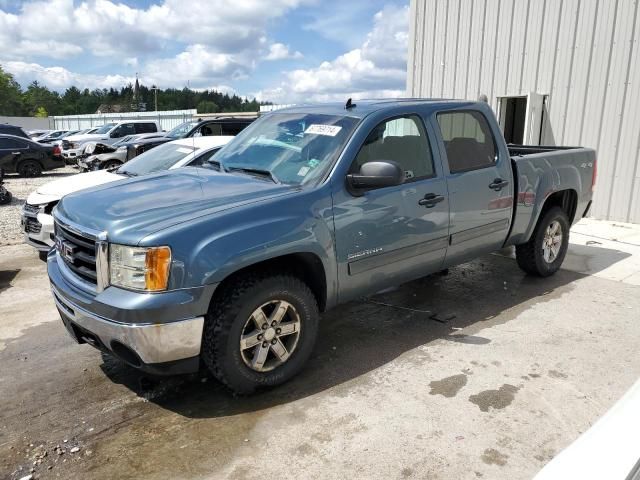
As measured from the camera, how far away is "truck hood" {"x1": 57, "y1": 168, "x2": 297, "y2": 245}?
304 centimetres

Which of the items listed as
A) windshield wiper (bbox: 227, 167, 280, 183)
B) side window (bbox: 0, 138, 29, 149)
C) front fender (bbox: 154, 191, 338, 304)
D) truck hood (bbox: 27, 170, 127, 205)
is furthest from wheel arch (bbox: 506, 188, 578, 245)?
side window (bbox: 0, 138, 29, 149)

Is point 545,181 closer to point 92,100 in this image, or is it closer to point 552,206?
point 552,206

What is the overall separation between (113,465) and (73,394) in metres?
0.97

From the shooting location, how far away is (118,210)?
10.7 feet

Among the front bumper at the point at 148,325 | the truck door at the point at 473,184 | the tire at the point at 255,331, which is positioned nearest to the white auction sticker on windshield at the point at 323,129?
the truck door at the point at 473,184

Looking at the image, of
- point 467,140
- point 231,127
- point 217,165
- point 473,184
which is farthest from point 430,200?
point 231,127

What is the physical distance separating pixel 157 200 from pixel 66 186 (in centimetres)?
407

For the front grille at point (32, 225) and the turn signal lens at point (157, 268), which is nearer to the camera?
the turn signal lens at point (157, 268)

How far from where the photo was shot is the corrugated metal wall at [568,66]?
27.9 feet

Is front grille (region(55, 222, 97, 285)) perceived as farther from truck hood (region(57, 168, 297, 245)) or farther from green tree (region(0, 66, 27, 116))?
green tree (region(0, 66, 27, 116))

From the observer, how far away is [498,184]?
4.79 m

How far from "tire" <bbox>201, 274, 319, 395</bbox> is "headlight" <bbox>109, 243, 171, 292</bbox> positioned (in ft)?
1.35

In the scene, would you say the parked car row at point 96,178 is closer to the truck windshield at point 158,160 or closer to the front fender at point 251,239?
the truck windshield at point 158,160

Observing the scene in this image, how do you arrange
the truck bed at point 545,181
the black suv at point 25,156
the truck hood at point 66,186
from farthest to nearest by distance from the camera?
the black suv at point 25,156, the truck hood at point 66,186, the truck bed at point 545,181
